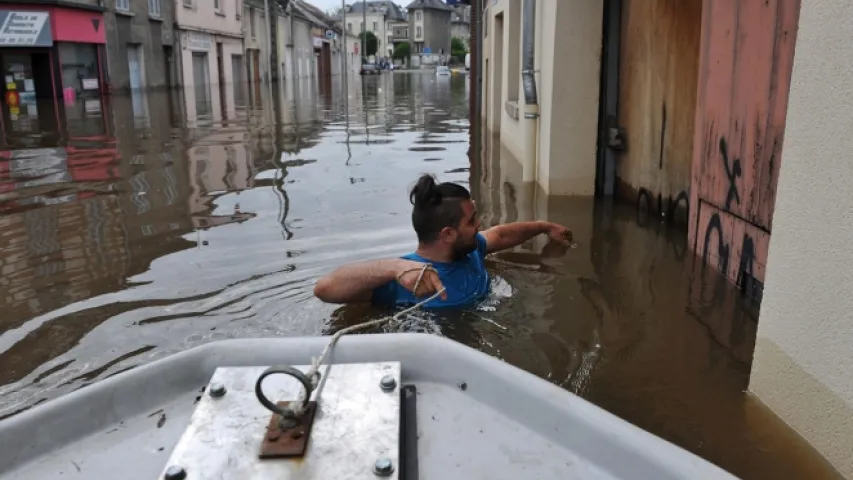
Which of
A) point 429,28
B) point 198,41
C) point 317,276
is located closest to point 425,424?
point 317,276

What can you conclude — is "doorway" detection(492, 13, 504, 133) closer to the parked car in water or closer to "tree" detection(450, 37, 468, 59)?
the parked car in water

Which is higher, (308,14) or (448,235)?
(308,14)

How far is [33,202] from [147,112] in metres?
12.6

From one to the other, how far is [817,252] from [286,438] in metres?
1.88

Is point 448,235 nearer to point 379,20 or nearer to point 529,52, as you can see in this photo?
point 529,52

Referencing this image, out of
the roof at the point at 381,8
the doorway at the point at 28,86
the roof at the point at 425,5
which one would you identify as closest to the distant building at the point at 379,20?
the roof at the point at 381,8

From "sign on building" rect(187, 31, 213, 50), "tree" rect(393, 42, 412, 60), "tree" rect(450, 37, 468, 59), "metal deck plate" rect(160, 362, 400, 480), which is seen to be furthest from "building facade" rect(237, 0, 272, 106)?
"tree" rect(450, 37, 468, 59)

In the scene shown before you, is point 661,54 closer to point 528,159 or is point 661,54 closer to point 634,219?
point 634,219

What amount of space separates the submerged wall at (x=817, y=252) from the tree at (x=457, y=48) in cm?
11455

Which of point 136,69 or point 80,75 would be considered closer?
point 80,75

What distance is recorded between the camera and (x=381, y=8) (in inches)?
4569

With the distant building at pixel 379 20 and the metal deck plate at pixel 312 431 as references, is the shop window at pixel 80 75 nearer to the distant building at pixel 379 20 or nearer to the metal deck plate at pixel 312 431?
the metal deck plate at pixel 312 431

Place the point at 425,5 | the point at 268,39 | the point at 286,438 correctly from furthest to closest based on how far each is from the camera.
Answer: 1. the point at 425,5
2. the point at 268,39
3. the point at 286,438

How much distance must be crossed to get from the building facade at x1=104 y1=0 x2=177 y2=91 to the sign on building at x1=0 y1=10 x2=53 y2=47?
367 centimetres
